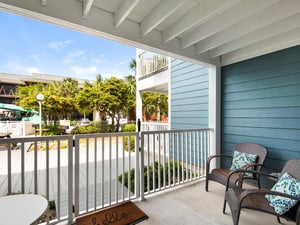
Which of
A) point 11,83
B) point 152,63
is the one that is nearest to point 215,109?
point 152,63

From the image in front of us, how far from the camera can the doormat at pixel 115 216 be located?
6.56 ft

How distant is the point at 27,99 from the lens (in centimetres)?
975

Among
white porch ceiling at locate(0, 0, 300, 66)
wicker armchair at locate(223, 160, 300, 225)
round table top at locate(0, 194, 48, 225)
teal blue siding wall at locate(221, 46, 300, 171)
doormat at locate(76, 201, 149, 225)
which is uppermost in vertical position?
white porch ceiling at locate(0, 0, 300, 66)

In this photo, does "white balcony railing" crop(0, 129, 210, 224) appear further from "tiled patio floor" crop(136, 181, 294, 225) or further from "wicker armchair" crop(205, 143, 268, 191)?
"wicker armchair" crop(205, 143, 268, 191)

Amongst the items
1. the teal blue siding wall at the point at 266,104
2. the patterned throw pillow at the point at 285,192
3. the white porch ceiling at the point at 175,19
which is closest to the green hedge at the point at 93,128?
the teal blue siding wall at the point at 266,104

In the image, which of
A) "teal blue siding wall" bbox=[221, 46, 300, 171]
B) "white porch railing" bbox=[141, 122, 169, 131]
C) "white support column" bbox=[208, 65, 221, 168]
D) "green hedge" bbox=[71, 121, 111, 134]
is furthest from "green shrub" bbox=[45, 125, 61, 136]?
"teal blue siding wall" bbox=[221, 46, 300, 171]

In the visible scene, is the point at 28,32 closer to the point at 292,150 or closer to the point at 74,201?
the point at 74,201

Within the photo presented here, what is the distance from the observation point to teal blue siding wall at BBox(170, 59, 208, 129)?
4.18 meters

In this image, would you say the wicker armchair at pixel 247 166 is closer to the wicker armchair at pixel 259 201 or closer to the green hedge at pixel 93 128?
the wicker armchair at pixel 259 201

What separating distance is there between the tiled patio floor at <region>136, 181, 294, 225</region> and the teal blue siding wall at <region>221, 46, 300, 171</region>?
3.70 ft

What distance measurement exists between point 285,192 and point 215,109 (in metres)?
2.00

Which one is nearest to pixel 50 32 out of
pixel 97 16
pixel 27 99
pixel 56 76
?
pixel 56 76

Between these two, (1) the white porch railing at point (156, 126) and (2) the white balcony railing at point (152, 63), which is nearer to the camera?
(2) the white balcony railing at point (152, 63)

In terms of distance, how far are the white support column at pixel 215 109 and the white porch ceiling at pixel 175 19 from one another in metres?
0.71
